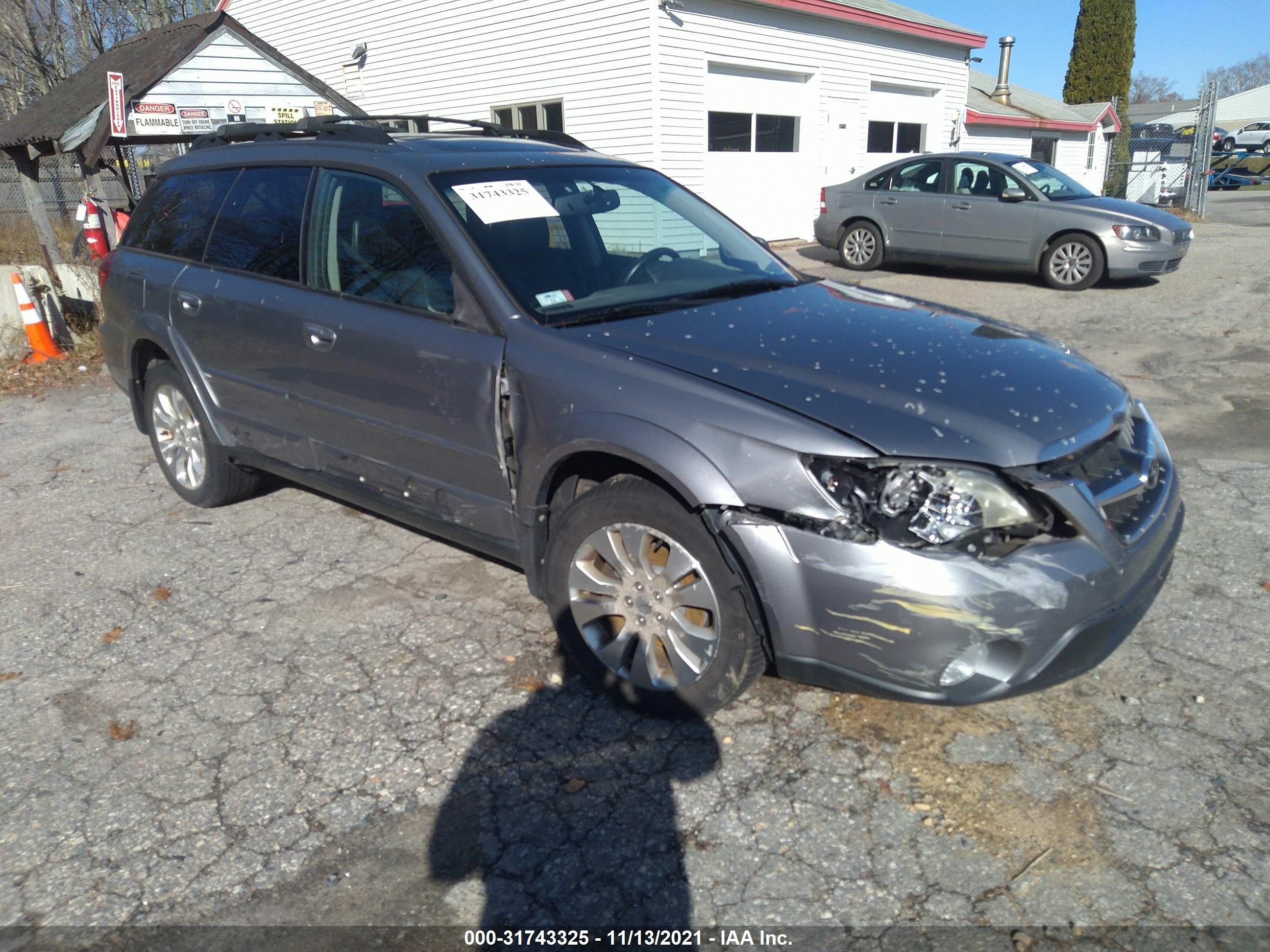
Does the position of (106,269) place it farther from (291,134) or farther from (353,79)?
(353,79)

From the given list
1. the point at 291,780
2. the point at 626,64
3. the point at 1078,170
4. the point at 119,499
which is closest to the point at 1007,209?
the point at 626,64

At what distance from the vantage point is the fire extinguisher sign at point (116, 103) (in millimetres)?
9516

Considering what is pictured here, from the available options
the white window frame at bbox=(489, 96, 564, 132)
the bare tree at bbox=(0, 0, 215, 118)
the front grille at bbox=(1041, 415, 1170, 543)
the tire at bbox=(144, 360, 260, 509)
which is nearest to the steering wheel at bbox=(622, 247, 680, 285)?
the front grille at bbox=(1041, 415, 1170, 543)

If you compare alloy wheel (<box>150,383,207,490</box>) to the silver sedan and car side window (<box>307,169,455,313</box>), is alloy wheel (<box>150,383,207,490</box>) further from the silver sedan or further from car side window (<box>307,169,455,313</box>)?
the silver sedan

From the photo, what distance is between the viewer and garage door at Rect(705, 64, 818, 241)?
14211 mm

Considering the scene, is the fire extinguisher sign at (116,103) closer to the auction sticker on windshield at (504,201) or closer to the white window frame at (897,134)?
the auction sticker on windshield at (504,201)

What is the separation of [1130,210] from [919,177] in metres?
2.56

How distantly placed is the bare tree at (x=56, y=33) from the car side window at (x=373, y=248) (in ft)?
91.7

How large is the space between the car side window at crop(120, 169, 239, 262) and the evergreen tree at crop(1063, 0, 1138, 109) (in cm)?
3205

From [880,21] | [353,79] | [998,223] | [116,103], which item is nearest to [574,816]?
[116,103]

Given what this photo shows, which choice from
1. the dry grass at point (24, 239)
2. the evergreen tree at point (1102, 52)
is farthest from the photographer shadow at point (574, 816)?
the evergreen tree at point (1102, 52)

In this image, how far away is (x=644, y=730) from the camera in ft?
9.89

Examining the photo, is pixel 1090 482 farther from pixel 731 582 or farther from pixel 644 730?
pixel 644 730

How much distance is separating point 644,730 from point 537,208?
1965 mm
